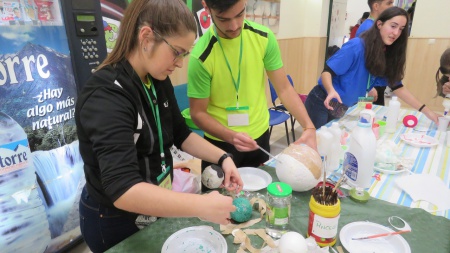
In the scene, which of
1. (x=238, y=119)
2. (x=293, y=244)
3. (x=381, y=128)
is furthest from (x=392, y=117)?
(x=293, y=244)

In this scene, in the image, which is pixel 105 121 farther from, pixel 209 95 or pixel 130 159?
pixel 209 95

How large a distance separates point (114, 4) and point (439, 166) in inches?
84.0

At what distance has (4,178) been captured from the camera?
1394 mm

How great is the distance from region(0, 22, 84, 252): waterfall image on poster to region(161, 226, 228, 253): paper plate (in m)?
1.04

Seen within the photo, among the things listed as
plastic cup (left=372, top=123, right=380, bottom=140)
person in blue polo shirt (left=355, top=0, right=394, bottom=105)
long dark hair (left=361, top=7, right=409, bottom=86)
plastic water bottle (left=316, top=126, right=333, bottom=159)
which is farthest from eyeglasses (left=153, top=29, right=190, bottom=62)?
person in blue polo shirt (left=355, top=0, right=394, bottom=105)

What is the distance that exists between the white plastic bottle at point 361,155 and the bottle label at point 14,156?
4.95 feet

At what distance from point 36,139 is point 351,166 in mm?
1513

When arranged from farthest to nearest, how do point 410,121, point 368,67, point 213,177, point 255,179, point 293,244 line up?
1. point 368,67
2. point 410,121
3. point 255,179
4. point 213,177
5. point 293,244

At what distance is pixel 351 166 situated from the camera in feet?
3.84

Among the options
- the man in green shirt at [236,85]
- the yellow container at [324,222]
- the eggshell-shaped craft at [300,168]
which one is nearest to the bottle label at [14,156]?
the man in green shirt at [236,85]

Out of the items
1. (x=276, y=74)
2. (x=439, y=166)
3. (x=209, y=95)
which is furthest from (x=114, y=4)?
(x=439, y=166)

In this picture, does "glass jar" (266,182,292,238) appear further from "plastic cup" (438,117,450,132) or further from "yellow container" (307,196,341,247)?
"plastic cup" (438,117,450,132)

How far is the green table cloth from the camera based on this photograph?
2.78ft

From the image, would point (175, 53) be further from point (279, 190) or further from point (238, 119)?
point (238, 119)
